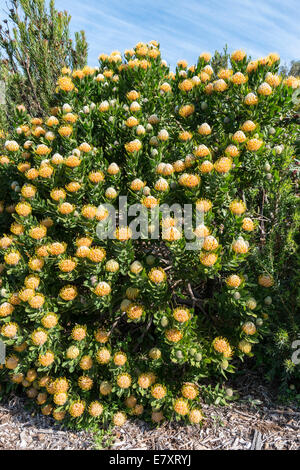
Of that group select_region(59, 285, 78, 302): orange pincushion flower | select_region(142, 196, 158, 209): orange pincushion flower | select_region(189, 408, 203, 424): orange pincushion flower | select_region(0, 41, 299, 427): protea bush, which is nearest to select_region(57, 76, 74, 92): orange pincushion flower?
select_region(0, 41, 299, 427): protea bush

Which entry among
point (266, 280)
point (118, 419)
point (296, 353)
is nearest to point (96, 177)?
point (266, 280)

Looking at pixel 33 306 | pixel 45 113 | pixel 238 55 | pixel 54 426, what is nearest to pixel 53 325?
pixel 33 306

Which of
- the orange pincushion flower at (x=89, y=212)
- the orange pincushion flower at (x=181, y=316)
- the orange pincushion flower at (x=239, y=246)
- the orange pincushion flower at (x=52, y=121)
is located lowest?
the orange pincushion flower at (x=181, y=316)

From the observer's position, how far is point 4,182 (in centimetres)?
319

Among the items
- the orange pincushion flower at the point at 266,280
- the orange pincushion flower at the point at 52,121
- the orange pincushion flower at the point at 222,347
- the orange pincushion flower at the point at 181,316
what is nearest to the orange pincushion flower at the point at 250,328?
the orange pincushion flower at the point at 222,347

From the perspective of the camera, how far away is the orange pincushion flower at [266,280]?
2371mm

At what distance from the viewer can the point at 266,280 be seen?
2373mm

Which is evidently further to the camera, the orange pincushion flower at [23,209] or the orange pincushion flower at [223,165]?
the orange pincushion flower at [23,209]

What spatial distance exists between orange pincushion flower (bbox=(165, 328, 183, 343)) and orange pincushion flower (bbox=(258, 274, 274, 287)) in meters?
0.70

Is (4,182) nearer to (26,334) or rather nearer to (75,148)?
(75,148)

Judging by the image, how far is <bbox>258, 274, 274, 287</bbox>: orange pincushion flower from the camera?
2371 millimetres

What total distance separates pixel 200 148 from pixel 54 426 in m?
2.39

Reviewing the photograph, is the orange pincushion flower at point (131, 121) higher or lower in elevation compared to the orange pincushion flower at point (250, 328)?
higher

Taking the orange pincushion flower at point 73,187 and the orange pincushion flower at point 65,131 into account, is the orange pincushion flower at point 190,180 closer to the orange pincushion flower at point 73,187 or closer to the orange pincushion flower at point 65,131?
the orange pincushion flower at point 73,187
